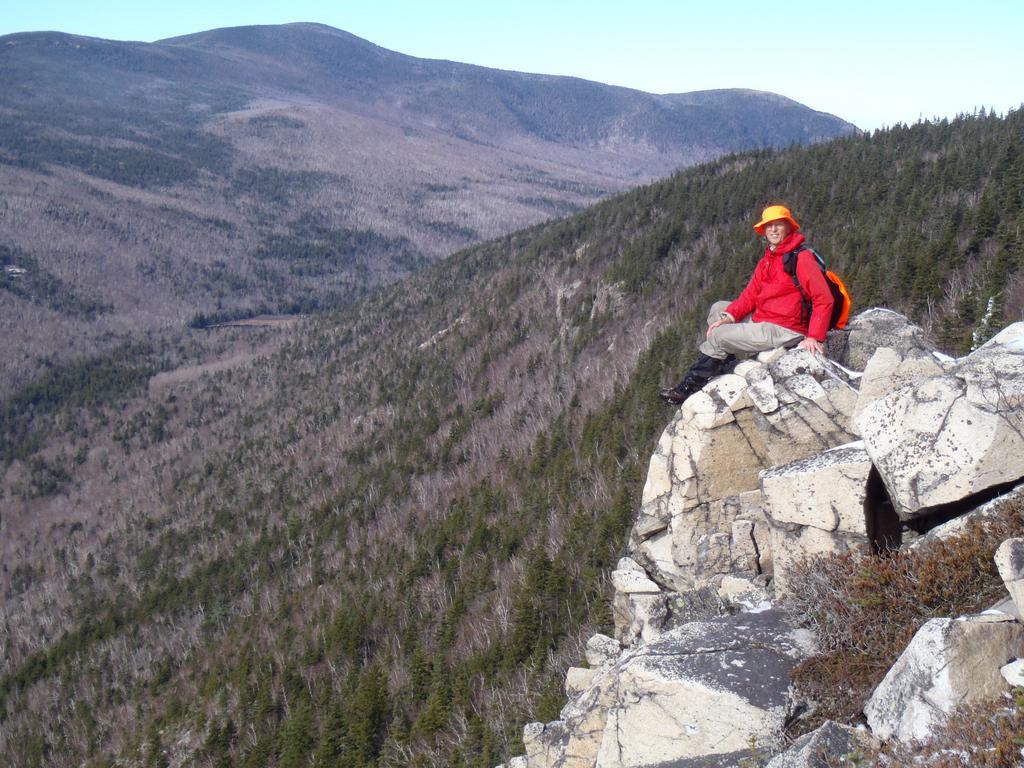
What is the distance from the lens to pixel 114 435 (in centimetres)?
5234

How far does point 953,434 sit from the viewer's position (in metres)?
5.21

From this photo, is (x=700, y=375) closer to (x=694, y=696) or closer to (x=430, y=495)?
(x=694, y=696)

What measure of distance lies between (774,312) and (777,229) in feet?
2.82

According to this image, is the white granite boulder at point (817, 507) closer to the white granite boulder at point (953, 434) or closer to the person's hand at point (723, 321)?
the white granite boulder at point (953, 434)

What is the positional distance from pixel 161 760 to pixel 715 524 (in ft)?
60.5

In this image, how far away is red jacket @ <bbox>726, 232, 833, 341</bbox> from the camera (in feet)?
24.0

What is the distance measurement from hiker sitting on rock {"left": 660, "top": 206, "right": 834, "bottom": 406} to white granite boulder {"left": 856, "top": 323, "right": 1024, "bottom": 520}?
1840 mm

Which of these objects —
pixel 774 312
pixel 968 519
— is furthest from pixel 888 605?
pixel 774 312

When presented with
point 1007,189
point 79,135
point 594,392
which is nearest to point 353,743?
point 594,392

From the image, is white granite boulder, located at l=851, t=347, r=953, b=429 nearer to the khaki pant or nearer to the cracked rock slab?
the khaki pant

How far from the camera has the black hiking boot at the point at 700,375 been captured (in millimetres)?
8250

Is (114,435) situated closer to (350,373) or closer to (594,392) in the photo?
(350,373)

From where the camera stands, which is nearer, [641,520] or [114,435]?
[641,520]

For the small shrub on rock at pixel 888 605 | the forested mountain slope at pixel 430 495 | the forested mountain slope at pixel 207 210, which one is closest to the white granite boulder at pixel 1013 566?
the small shrub on rock at pixel 888 605
